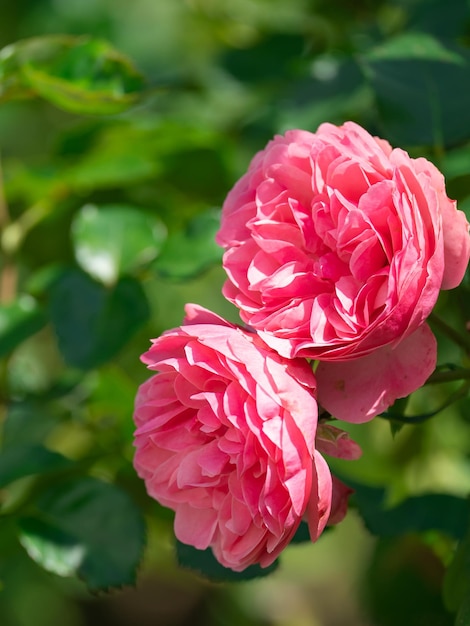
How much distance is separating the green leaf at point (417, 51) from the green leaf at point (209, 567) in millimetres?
452

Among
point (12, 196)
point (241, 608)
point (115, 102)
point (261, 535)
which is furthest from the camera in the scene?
point (241, 608)

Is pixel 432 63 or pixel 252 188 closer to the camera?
pixel 252 188

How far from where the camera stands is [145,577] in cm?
232

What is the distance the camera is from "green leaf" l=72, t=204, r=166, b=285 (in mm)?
944

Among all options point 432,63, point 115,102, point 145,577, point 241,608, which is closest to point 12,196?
point 115,102

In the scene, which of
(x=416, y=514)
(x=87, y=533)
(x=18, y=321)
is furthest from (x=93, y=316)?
(x=416, y=514)

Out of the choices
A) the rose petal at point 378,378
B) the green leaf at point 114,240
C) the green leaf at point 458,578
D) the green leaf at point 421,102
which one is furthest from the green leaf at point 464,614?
the green leaf at point 114,240

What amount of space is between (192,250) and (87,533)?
29cm

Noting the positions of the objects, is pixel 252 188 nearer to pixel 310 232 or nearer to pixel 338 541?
pixel 310 232

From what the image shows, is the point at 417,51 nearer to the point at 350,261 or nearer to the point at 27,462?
the point at 350,261

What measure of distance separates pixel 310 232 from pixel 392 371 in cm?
10

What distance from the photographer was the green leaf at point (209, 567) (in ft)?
2.31

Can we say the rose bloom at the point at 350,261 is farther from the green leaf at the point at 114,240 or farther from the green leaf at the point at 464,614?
the green leaf at the point at 114,240

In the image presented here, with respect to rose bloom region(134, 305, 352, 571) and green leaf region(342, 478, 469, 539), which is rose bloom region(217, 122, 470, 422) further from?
green leaf region(342, 478, 469, 539)
